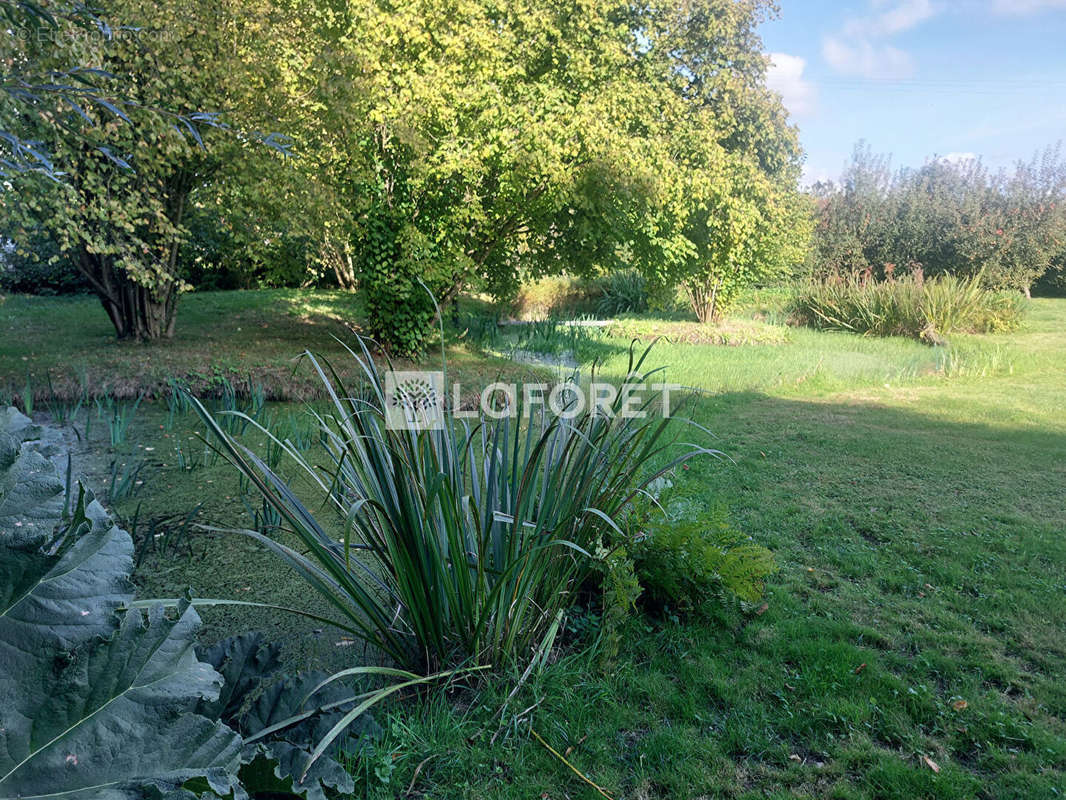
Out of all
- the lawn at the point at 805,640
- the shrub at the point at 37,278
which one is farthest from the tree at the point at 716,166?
the shrub at the point at 37,278

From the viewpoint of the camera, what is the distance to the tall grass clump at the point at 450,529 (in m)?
1.82

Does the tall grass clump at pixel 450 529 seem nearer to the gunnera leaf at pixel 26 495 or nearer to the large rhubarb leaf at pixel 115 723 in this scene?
the gunnera leaf at pixel 26 495

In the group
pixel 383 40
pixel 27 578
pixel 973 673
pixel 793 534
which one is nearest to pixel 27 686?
pixel 27 578

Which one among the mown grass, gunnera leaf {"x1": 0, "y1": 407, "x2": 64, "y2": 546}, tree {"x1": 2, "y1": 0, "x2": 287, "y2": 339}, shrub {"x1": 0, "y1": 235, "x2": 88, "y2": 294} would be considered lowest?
the mown grass

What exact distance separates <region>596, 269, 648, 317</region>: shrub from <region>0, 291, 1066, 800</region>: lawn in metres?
9.59

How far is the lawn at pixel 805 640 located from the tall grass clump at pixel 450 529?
170 mm

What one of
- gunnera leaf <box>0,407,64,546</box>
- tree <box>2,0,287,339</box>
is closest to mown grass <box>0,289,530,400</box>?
tree <box>2,0,287,339</box>

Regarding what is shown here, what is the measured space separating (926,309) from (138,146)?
10127 mm

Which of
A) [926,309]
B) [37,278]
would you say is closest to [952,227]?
[926,309]

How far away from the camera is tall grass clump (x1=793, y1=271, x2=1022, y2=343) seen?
10477 millimetres

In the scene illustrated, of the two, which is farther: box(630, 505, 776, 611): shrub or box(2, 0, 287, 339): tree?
box(2, 0, 287, 339): tree

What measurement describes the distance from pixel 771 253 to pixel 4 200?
37.5 ft

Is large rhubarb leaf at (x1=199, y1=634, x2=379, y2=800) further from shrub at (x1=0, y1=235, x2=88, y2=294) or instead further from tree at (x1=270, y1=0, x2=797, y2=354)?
shrub at (x1=0, y1=235, x2=88, y2=294)

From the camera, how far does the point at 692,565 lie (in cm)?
243
